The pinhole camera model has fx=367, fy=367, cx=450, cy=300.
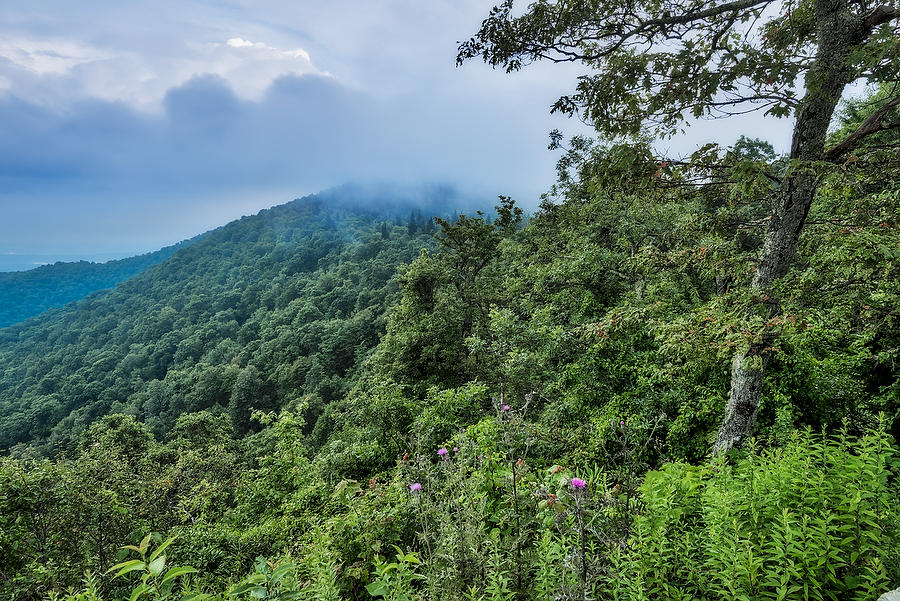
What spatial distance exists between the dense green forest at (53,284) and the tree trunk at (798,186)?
19266 centimetres

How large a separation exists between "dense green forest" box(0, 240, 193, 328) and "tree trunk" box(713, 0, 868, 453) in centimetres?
19266

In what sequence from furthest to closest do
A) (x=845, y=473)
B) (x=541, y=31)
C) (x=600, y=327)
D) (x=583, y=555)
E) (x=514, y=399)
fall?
1. (x=514, y=399)
2. (x=600, y=327)
3. (x=541, y=31)
4. (x=845, y=473)
5. (x=583, y=555)

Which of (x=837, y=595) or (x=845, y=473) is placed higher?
(x=845, y=473)

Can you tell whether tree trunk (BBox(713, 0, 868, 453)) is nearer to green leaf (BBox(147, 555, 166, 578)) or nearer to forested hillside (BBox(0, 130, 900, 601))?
forested hillside (BBox(0, 130, 900, 601))

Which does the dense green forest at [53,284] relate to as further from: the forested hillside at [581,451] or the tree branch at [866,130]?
the tree branch at [866,130]

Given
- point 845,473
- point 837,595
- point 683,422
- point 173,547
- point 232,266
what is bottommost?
point 173,547

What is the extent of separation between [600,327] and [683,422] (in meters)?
2.07

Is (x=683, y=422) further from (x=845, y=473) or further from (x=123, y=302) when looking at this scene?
(x=123, y=302)

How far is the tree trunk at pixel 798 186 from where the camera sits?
3.46 metres

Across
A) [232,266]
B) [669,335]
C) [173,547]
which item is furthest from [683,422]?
[232,266]

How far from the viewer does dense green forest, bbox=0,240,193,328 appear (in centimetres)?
13525

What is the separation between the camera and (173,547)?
247 inches

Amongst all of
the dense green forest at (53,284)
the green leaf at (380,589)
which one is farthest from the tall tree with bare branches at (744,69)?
the dense green forest at (53,284)

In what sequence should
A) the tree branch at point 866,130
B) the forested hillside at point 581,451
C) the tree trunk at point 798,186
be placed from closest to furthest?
the forested hillside at point 581,451 → the tree branch at point 866,130 → the tree trunk at point 798,186
